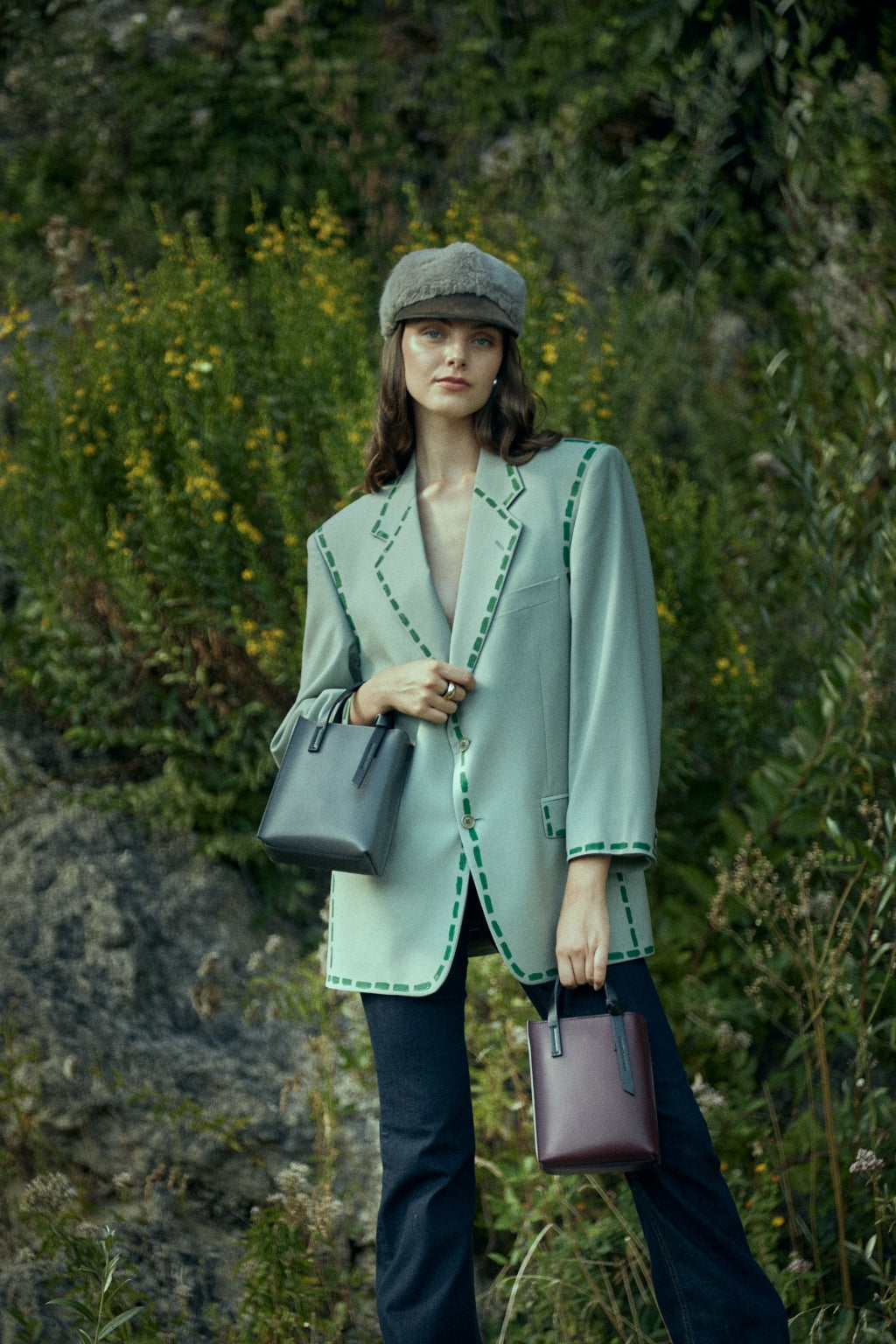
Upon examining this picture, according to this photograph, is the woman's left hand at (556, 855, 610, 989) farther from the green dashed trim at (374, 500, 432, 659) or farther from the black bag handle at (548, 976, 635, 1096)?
the green dashed trim at (374, 500, 432, 659)

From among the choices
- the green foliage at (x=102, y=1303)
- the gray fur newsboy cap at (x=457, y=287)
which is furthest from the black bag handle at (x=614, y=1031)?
the gray fur newsboy cap at (x=457, y=287)

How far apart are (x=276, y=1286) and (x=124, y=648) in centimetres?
187

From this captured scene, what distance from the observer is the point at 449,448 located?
200 centimetres

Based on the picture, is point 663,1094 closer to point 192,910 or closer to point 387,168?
point 192,910

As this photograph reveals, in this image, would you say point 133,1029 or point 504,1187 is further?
point 133,1029

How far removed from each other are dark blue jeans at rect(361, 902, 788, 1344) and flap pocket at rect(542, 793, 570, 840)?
0.69 feet

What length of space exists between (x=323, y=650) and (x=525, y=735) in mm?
418

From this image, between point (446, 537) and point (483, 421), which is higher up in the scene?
point (483, 421)

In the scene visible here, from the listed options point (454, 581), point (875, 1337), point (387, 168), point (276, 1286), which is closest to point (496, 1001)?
point (276, 1286)

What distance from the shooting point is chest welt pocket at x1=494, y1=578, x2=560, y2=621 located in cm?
183

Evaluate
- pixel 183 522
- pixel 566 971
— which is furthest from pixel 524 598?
pixel 183 522

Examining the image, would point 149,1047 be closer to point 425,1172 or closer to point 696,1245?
point 425,1172

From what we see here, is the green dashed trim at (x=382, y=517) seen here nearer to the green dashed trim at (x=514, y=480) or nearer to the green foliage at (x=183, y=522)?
the green dashed trim at (x=514, y=480)

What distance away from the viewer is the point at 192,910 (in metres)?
3.38
